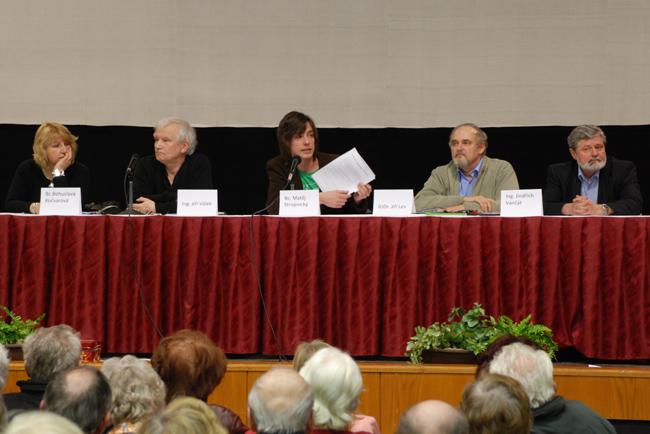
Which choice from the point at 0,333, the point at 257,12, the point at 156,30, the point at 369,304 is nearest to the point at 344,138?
the point at 257,12

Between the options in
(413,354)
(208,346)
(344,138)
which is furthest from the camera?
(344,138)

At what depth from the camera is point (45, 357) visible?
341cm

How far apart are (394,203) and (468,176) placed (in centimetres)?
101

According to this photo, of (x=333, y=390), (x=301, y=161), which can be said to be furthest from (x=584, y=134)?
(x=333, y=390)

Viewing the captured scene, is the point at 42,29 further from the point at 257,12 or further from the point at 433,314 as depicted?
the point at 433,314

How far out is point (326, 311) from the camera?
16.0 feet

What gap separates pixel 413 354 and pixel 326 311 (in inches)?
17.9

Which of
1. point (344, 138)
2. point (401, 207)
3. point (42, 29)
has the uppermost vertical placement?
point (42, 29)

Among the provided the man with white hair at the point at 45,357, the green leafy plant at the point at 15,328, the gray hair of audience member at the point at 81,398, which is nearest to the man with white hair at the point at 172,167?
the green leafy plant at the point at 15,328

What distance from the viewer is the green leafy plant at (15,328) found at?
4867 millimetres

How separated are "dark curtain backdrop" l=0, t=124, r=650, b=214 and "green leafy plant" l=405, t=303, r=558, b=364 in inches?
108

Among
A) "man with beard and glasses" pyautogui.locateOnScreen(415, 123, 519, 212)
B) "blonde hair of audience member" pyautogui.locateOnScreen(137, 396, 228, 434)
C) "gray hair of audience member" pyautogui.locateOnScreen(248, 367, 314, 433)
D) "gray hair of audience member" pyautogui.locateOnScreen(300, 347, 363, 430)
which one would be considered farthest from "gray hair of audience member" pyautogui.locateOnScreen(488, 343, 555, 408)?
"man with beard and glasses" pyautogui.locateOnScreen(415, 123, 519, 212)

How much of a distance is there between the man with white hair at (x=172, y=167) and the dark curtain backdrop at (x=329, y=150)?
1.62 metres

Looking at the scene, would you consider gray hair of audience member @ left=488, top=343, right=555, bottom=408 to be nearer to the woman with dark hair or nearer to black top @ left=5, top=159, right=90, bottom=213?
the woman with dark hair
